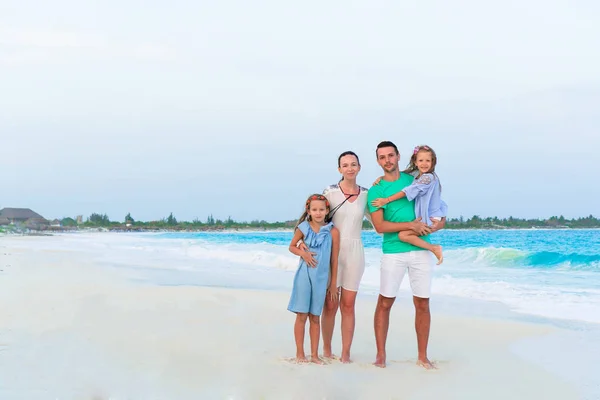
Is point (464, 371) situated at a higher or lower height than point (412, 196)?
lower

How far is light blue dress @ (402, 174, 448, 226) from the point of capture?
4.00m

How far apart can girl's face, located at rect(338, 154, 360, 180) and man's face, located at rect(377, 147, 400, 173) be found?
0.18 meters

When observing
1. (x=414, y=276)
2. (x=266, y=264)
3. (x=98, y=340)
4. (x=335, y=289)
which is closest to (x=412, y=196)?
(x=414, y=276)

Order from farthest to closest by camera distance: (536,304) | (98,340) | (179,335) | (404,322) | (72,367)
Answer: (536,304) → (404,322) → (179,335) → (98,340) → (72,367)

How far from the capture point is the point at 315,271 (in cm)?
416

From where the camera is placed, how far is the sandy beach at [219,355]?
3506 mm

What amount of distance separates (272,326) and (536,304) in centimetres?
383

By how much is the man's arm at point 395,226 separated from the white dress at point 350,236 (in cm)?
13

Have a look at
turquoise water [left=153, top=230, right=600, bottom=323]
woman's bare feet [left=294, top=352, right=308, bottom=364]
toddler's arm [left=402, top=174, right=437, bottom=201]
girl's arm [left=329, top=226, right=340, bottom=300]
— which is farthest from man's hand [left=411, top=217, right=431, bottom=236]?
turquoise water [left=153, top=230, right=600, bottom=323]

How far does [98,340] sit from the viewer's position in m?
4.67

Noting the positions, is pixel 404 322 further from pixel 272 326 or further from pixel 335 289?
pixel 335 289

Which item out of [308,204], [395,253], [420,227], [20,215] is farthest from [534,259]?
[20,215]

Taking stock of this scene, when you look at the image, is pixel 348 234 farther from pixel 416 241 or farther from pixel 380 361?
pixel 380 361

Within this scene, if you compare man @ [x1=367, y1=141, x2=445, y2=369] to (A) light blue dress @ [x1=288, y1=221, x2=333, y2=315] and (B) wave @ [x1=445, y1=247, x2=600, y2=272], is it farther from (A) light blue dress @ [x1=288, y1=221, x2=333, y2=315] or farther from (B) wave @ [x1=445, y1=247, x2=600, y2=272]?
(B) wave @ [x1=445, y1=247, x2=600, y2=272]
